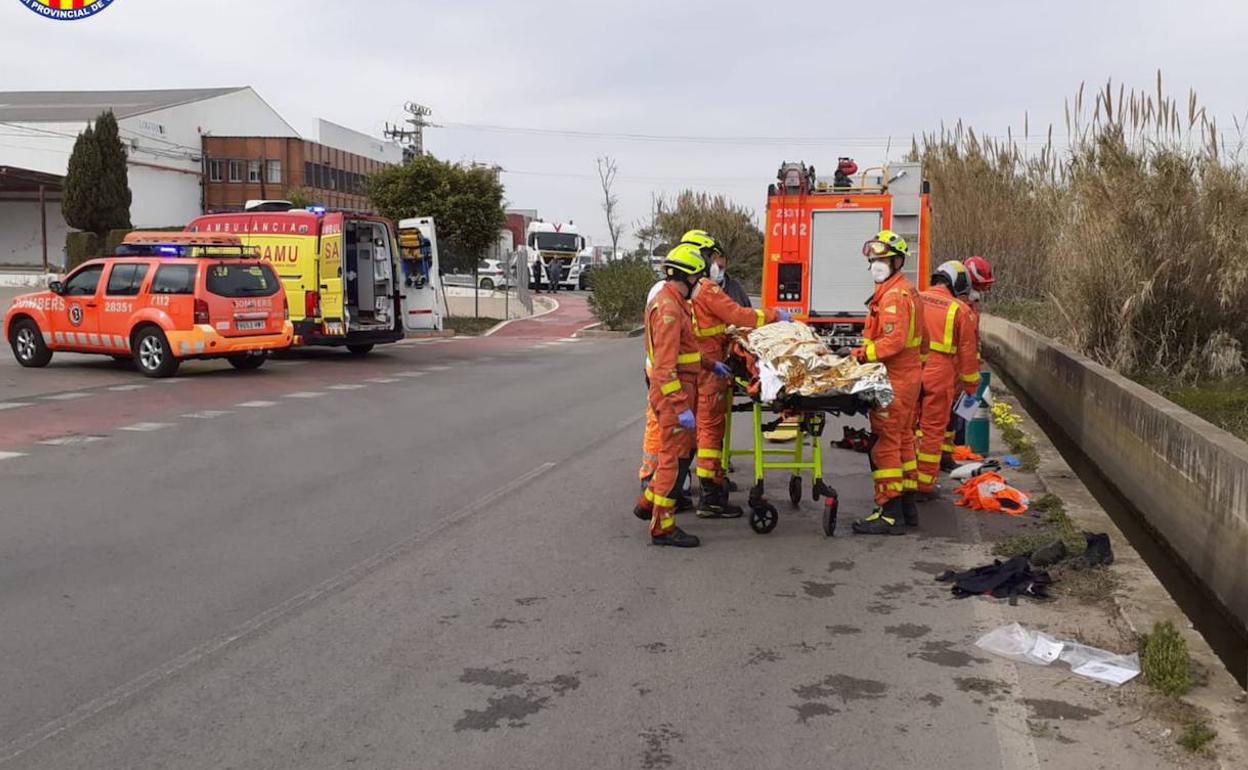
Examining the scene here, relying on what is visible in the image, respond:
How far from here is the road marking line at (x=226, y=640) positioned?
13.4 feet

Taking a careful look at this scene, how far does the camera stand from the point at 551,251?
51125 mm

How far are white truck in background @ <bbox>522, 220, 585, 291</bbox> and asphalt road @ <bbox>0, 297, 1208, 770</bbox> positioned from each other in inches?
1609

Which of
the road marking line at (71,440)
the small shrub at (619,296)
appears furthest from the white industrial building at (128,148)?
the road marking line at (71,440)

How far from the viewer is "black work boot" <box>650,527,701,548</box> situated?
6.95 metres

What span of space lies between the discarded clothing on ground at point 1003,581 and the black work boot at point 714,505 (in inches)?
72.5

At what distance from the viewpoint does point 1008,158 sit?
22969 millimetres

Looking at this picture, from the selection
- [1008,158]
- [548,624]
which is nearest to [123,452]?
[548,624]

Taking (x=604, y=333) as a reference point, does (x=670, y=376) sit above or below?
above

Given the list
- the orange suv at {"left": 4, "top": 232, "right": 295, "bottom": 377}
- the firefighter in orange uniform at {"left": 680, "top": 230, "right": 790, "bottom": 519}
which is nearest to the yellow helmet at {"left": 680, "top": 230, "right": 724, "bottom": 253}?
the firefighter in orange uniform at {"left": 680, "top": 230, "right": 790, "bottom": 519}

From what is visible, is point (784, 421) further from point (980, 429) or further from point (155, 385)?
point (155, 385)

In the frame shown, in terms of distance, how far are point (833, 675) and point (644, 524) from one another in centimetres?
289

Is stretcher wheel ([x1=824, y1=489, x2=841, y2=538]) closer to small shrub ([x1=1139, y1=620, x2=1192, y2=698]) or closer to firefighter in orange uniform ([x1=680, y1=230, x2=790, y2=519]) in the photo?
firefighter in orange uniform ([x1=680, y1=230, x2=790, y2=519])

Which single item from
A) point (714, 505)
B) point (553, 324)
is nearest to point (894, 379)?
point (714, 505)

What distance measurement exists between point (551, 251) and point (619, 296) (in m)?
23.7
